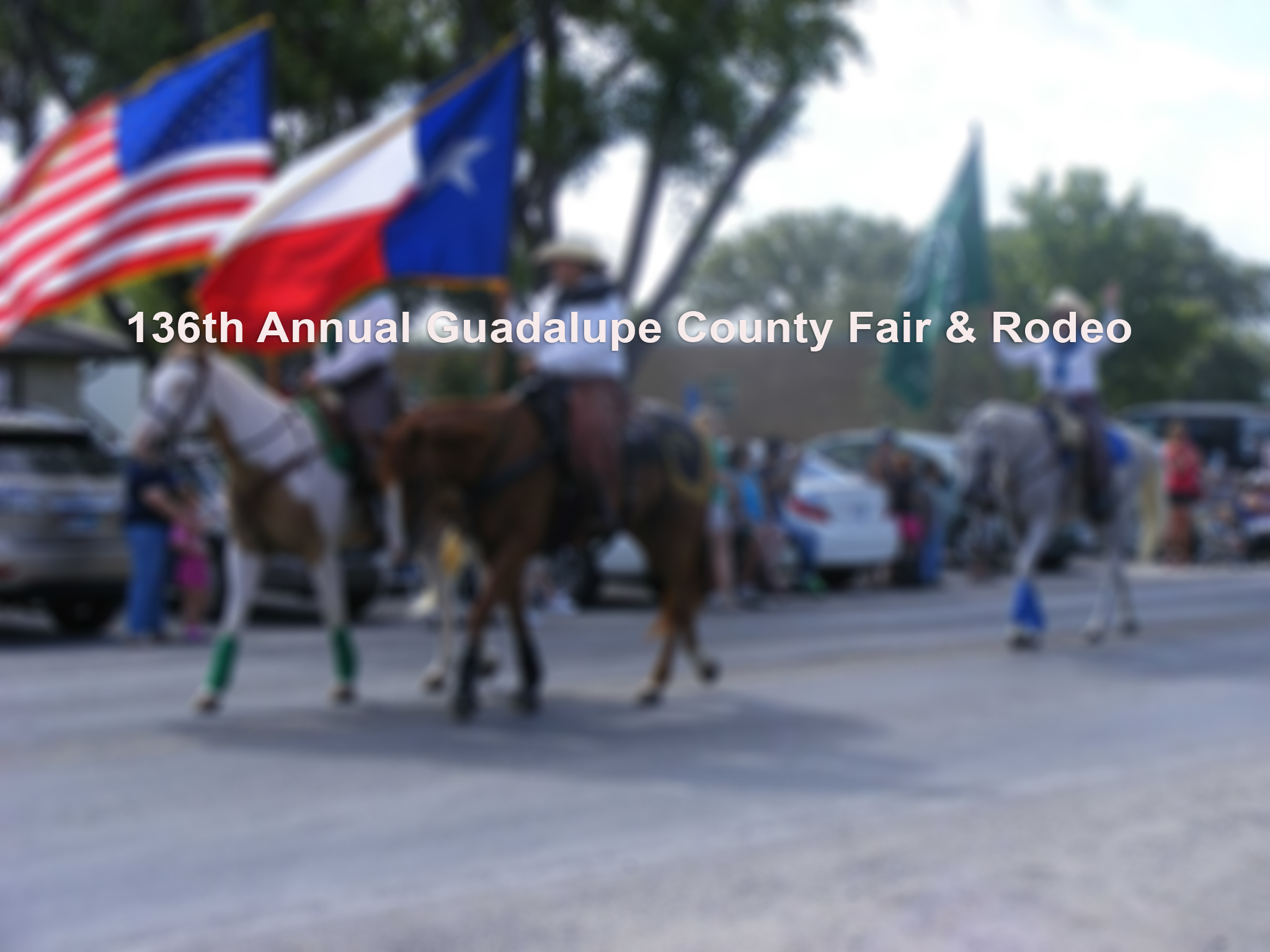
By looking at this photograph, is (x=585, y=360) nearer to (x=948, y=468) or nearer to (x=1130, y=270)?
(x=948, y=468)

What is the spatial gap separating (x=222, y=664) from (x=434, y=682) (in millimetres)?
1592

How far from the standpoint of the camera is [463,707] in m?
9.23

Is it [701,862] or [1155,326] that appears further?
[1155,326]

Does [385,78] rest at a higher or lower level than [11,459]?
higher

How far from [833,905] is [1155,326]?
27717 millimetres

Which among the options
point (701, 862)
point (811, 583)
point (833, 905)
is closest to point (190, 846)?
point (701, 862)

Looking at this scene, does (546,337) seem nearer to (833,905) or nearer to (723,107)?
(833,905)

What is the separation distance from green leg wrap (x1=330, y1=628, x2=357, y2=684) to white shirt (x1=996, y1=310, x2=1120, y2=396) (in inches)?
242

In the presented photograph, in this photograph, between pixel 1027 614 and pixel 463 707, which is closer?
pixel 463 707

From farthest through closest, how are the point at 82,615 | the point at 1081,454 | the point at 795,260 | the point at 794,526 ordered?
the point at 795,260 < the point at 794,526 < the point at 82,615 < the point at 1081,454

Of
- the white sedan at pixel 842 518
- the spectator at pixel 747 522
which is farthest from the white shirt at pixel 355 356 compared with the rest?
the white sedan at pixel 842 518

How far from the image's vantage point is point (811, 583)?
1986 centimetres

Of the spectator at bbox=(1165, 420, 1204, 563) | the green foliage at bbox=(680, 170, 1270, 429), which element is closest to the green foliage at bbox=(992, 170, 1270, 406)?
the green foliage at bbox=(680, 170, 1270, 429)

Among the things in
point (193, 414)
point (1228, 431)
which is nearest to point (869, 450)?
point (193, 414)
